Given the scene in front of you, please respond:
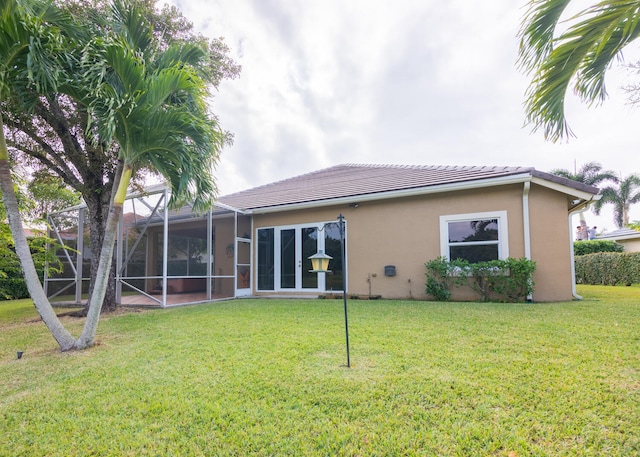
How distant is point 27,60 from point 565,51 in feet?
20.1

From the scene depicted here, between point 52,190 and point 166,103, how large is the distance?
959cm

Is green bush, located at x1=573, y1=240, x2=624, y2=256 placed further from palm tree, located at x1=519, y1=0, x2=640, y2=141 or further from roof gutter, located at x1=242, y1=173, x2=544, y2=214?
palm tree, located at x1=519, y1=0, x2=640, y2=141

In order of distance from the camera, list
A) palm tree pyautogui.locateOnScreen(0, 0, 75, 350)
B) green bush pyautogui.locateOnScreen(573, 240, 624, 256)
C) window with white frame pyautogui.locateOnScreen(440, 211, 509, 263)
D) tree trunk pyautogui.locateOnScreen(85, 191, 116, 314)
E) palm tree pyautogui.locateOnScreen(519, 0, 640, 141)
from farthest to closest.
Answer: green bush pyautogui.locateOnScreen(573, 240, 624, 256)
window with white frame pyautogui.locateOnScreen(440, 211, 509, 263)
tree trunk pyautogui.locateOnScreen(85, 191, 116, 314)
palm tree pyautogui.locateOnScreen(0, 0, 75, 350)
palm tree pyautogui.locateOnScreen(519, 0, 640, 141)

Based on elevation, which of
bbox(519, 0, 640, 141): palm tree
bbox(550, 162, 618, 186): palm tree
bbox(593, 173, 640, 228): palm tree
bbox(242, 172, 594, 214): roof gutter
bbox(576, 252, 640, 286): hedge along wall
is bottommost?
bbox(576, 252, 640, 286): hedge along wall

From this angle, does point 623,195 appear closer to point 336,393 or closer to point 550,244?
point 550,244

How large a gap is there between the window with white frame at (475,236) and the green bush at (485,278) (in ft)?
1.15

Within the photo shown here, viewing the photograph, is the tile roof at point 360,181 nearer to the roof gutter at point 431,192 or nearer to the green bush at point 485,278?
the roof gutter at point 431,192

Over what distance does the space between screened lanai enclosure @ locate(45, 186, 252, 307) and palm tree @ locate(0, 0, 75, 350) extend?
13.5 feet

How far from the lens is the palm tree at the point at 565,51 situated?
2.94m

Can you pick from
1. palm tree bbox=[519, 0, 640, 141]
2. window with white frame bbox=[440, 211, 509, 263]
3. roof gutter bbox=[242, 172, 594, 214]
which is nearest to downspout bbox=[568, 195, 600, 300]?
roof gutter bbox=[242, 172, 594, 214]

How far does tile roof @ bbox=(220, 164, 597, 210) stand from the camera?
8.88 meters

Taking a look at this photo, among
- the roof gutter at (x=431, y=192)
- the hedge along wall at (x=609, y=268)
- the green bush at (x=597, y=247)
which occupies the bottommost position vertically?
the hedge along wall at (x=609, y=268)

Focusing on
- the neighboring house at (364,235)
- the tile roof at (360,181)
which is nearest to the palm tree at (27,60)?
the neighboring house at (364,235)

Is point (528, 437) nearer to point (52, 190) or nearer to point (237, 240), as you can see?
point (237, 240)
